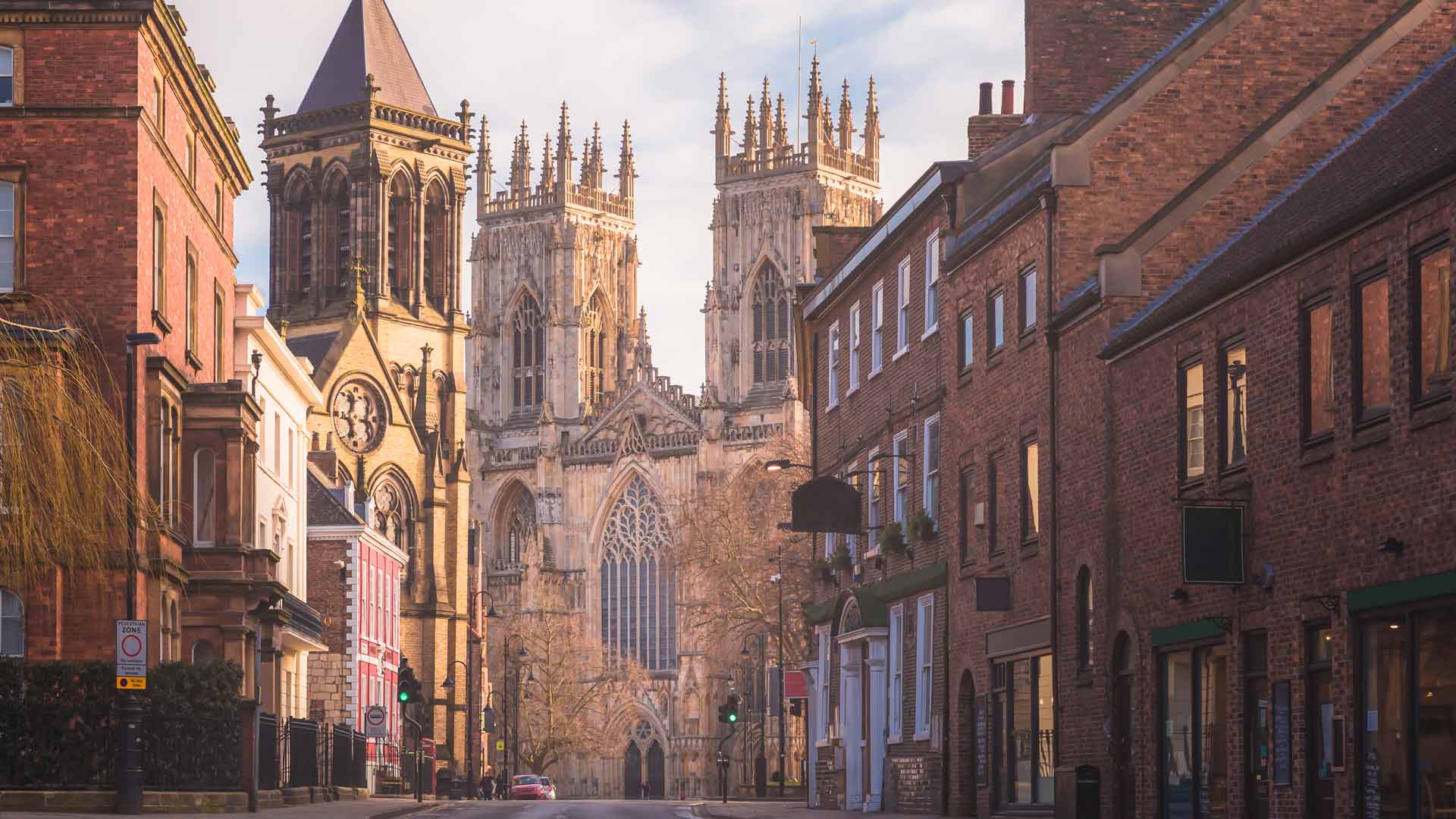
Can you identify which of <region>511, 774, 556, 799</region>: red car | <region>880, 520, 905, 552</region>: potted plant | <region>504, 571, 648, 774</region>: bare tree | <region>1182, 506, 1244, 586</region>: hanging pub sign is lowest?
<region>511, 774, 556, 799</region>: red car

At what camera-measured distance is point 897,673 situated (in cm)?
3831

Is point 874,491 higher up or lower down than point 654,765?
higher up

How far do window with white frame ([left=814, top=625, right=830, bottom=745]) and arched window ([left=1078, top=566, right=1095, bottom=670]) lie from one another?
1433 cm

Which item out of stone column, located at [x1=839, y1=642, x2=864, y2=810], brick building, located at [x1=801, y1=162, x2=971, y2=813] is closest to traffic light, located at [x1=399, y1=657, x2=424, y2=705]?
brick building, located at [x1=801, y1=162, x2=971, y2=813]

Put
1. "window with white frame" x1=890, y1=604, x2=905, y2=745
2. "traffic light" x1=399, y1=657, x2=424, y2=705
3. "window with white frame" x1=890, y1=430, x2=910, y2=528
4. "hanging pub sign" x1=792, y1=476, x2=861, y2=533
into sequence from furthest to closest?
"traffic light" x1=399, y1=657, x2=424, y2=705, "hanging pub sign" x1=792, y1=476, x2=861, y2=533, "window with white frame" x1=890, y1=430, x2=910, y2=528, "window with white frame" x1=890, y1=604, x2=905, y2=745

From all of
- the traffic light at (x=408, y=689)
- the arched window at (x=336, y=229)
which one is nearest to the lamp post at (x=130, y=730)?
the traffic light at (x=408, y=689)

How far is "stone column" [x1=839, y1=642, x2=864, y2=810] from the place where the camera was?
4056 cm

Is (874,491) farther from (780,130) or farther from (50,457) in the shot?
(780,130)

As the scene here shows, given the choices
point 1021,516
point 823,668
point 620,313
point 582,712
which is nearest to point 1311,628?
point 1021,516

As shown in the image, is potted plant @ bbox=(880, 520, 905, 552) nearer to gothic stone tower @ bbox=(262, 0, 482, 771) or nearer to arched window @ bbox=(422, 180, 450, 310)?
gothic stone tower @ bbox=(262, 0, 482, 771)

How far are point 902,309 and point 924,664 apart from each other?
222 inches

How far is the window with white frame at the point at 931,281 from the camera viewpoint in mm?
35906

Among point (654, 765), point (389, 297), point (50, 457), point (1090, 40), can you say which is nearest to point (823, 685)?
point (1090, 40)

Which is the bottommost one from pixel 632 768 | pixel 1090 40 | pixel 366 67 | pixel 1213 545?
pixel 632 768
